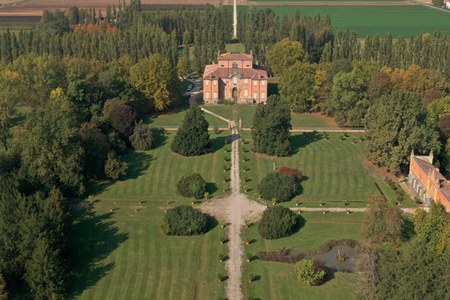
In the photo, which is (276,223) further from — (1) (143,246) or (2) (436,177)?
(2) (436,177)

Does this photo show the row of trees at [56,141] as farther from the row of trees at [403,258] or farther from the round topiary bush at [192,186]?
the row of trees at [403,258]

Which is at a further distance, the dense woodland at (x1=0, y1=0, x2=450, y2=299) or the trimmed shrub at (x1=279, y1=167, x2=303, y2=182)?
the trimmed shrub at (x1=279, y1=167, x2=303, y2=182)

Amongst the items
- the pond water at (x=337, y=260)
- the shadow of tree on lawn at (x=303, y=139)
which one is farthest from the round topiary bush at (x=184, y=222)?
the shadow of tree on lawn at (x=303, y=139)

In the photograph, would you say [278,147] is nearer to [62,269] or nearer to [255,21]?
[62,269]

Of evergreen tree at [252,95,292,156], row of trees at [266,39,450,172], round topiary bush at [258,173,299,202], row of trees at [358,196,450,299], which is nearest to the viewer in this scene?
row of trees at [358,196,450,299]

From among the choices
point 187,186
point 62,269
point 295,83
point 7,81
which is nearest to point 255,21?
point 295,83

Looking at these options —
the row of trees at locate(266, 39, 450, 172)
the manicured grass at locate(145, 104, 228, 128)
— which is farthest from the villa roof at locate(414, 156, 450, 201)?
the manicured grass at locate(145, 104, 228, 128)

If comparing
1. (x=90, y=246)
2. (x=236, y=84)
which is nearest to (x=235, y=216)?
(x=90, y=246)

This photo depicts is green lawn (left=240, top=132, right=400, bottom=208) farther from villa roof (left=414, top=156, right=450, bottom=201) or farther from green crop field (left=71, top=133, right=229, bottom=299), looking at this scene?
green crop field (left=71, top=133, right=229, bottom=299)
